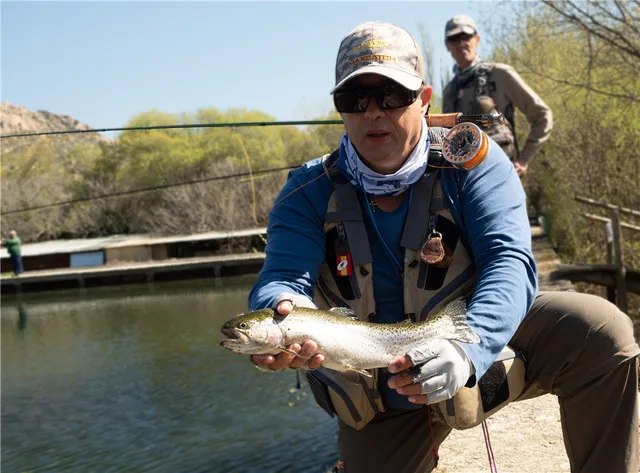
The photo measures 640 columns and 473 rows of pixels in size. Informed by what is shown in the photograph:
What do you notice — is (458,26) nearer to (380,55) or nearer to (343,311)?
(380,55)

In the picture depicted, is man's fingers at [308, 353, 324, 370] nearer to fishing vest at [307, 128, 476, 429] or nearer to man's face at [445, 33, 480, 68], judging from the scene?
fishing vest at [307, 128, 476, 429]

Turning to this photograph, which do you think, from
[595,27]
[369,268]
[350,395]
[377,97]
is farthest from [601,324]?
[595,27]

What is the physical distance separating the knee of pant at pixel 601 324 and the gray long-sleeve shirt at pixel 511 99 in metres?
3.94

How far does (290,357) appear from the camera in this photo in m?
2.87

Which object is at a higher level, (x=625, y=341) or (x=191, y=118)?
(x=191, y=118)

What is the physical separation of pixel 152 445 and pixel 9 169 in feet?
211

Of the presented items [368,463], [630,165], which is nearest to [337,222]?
[368,463]

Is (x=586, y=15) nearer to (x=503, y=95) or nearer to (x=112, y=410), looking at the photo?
(x=503, y=95)

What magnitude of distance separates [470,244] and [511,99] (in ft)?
14.2

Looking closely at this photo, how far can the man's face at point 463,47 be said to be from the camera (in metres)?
6.92

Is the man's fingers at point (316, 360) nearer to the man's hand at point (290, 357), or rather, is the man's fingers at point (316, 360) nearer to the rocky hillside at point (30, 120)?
the man's hand at point (290, 357)

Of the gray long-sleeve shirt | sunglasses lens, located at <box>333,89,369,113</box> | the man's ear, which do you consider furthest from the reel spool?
the gray long-sleeve shirt

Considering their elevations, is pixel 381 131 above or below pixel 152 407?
above

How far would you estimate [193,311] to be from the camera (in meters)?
25.3
